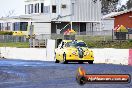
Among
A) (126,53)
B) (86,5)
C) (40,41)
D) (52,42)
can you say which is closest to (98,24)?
(86,5)

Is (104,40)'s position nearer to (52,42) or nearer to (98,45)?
(98,45)

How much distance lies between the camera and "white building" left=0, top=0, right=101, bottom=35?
6981 cm

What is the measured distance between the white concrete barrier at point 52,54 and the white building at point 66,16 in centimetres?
2758

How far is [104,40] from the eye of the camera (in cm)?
4050

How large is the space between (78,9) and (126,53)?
43.4 metres

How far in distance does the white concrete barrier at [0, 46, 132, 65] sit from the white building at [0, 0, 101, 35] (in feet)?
90.5

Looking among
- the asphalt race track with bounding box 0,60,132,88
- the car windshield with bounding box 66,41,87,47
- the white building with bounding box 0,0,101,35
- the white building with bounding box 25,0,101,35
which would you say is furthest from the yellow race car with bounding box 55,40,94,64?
the white building with bounding box 25,0,101,35

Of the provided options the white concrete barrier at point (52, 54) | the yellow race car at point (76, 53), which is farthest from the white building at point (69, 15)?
the yellow race car at point (76, 53)

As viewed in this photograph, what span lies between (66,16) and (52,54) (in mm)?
33535

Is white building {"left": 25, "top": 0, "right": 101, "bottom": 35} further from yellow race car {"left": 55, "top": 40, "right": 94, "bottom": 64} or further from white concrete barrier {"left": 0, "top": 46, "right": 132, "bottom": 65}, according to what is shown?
yellow race car {"left": 55, "top": 40, "right": 94, "bottom": 64}

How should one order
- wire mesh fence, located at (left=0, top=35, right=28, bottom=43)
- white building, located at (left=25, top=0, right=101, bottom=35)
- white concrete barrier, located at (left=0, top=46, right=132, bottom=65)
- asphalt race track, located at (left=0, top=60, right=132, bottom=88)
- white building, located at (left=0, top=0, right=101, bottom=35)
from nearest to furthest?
asphalt race track, located at (left=0, top=60, right=132, bottom=88)
white concrete barrier, located at (left=0, top=46, right=132, bottom=65)
wire mesh fence, located at (left=0, top=35, right=28, bottom=43)
white building, located at (left=0, top=0, right=101, bottom=35)
white building, located at (left=25, top=0, right=101, bottom=35)

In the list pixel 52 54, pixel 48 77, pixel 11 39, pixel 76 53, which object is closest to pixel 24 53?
pixel 52 54

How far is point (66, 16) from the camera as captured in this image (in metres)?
70.5

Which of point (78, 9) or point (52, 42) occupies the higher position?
point (78, 9)
